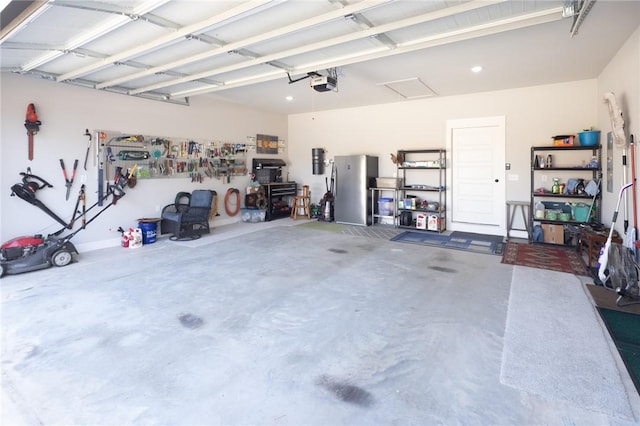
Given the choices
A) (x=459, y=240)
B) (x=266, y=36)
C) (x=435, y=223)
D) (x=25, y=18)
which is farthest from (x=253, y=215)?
(x=25, y=18)

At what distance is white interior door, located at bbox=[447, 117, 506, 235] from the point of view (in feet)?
21.5

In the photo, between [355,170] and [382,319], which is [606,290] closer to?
[382,319]

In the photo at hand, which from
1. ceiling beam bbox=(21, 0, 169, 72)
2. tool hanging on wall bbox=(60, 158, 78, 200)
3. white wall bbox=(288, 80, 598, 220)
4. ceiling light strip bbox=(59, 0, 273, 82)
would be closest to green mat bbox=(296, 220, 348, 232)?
white wall bbox=(288, 80, 598, 220)

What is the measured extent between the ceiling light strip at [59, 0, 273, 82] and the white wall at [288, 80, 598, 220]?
533 cm

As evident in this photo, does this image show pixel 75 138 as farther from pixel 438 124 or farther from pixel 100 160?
pixel 438 124

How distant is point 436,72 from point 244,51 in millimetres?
3009

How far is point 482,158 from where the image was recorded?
6.71 m

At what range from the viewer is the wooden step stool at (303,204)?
8688 millimetres

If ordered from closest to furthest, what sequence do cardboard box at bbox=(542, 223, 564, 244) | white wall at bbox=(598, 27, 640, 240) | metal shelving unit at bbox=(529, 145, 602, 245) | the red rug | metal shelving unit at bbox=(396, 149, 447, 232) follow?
white wall at bbox=(598, 27, 640, 240) < the red rug < metal shelving unit at bbox=(529, 145, 602, 245) < cardboard box at bbox=(542, 223, 564, 244) < metal shelving unit at bbox=(396, 149, 447, 232)

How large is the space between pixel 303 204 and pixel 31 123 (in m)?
5.70

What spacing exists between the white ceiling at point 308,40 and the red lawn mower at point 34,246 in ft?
5.18

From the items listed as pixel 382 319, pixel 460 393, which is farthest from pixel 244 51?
pixel 460 393

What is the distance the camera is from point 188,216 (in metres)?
6.25

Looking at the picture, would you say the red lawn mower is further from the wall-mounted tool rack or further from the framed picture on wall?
the framed picture on wall
